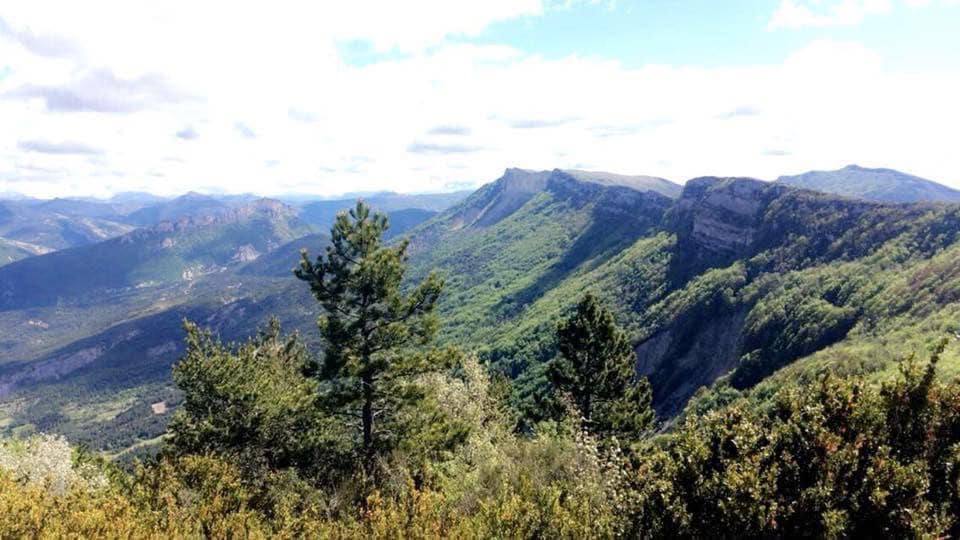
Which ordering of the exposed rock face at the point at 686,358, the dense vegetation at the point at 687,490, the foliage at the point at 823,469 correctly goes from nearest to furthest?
the foliage at the point at 823,469 < the dense vegetation at the point at 687,490 < the exposed rock face at the point at 686,358

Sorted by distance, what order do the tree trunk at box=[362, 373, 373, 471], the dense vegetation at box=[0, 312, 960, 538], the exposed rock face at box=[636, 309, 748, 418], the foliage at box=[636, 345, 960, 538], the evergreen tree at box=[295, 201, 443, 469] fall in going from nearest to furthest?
the foliage at box=[636, 345, 960, 538] → the dense vegetation at box=[0, 312, 960, 538] → the evergreen tree at box=[295, 201, 443, 469] → the tree trunk at box=[362, 373, 373, 471] → the exposed rock face at box=[636, 309, 748, 418]

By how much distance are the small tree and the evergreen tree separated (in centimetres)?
1579

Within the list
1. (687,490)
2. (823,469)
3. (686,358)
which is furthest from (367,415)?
(686,358)

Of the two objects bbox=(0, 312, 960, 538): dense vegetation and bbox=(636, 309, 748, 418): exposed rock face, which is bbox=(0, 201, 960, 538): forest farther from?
bbox=(636, 309, 748, 418): exposed rock face

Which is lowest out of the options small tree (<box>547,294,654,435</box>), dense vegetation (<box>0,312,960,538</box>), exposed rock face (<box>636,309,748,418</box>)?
exposed rock face (<box>636,309,748,418</box>)

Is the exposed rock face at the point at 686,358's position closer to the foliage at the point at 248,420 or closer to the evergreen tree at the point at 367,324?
the evergreen tree at the point at 367,324

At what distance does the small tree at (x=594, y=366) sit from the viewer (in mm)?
47312

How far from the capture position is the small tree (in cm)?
4731

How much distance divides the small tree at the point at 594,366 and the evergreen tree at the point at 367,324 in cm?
1579

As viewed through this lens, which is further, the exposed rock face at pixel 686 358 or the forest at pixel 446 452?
the exposed rock face at pixel 686 358

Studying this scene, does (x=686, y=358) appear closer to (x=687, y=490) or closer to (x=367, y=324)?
(x=367, y=324)

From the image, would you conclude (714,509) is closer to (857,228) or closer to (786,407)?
(786,407)

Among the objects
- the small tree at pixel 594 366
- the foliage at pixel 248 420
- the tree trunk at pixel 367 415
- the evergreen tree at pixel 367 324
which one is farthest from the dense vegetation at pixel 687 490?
the small tree at pixel 594 366

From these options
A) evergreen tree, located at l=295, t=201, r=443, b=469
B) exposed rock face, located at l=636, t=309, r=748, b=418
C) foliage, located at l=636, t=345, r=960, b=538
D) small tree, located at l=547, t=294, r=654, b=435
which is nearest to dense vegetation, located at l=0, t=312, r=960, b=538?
foliage, located at l=636, t=345, r=960, b=538
